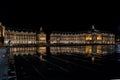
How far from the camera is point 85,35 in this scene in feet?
346

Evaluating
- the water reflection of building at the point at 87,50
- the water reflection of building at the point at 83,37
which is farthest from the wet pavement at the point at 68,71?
the water reflection of building at the point at 83,37

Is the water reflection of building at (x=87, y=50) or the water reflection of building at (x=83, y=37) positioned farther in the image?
the water reflection of building at (x=83, y=37)

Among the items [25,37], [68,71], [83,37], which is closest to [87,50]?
[68,71]

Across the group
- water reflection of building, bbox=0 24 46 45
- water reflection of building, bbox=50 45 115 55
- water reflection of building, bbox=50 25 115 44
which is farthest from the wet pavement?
water reflection of building, bbox=50 25 115 44

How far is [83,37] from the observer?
10794cm

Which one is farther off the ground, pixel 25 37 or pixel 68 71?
pixel 25 37

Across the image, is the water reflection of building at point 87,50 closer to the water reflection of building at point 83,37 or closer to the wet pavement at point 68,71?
the wet pavement at point 68,71

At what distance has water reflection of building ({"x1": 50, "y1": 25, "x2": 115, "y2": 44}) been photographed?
96.4 m

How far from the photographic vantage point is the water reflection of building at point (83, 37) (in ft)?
316

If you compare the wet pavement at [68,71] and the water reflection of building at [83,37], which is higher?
the water reflection of building at [83,37]

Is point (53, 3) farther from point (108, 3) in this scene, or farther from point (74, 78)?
point (74, 78)

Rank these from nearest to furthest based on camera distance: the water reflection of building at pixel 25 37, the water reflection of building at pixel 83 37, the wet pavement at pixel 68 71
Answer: the wet pavement at pixel 68 71 → the water reflection of building at pixel 25 37 → the water reflection of building at pixel 83 37

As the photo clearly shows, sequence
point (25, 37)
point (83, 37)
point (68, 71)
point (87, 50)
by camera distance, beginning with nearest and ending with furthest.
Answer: point (68, 71), point (87, 50), point (25, 37), point (83, 37)

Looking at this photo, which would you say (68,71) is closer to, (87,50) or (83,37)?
(87,50)
